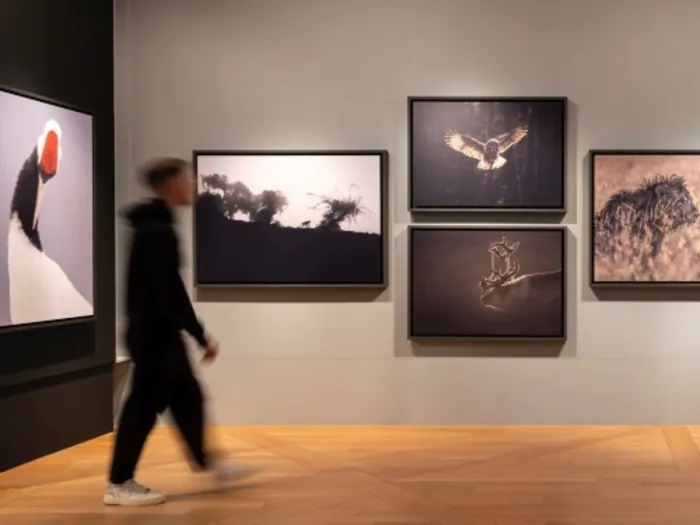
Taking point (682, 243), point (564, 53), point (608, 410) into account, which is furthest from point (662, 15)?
point (608, 410)

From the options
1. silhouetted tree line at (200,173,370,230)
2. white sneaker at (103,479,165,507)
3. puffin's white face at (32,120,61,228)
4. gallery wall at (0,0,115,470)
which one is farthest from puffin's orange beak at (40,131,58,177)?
white sneaker at (103,479,165,507)

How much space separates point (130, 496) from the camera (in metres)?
3.89

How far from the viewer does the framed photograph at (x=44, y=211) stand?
4.56m

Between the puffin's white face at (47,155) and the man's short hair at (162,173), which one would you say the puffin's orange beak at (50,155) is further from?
the man's short hair at (162,173)

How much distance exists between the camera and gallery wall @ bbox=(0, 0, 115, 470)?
4.68 metres

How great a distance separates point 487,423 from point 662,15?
118 inches

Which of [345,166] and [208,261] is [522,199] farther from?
[208,261]

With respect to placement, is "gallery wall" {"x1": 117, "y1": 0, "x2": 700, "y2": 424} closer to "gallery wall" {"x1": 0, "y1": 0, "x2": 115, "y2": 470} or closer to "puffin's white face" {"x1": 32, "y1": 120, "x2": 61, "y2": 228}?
"gallery wall" {"x1": 0, "y1": 0, "x2": 115, "y2": 470}

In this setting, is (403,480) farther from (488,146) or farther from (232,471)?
(488,146)

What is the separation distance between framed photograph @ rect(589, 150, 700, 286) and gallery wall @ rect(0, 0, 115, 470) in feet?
10.7

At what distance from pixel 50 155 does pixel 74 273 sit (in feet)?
2.37

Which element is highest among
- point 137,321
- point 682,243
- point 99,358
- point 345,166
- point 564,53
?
point 564,53

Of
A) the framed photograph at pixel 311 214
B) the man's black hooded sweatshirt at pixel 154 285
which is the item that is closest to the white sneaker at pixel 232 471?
the man's black hooded sweatshirt at pixel 154 285

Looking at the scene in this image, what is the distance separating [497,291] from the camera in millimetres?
5785
